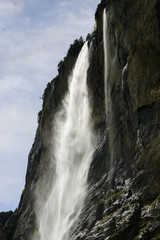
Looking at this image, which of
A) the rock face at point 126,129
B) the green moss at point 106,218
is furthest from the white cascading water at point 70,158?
the green moss at point 106,218

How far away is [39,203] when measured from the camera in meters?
38.6

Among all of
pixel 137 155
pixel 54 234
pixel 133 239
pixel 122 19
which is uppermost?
pixel 122 19

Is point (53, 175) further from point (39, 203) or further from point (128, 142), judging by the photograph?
point (128, 142)

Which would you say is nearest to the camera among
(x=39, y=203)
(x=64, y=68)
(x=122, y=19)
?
(x=122, y=19)

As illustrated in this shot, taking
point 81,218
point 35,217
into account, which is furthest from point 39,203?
point 81,218

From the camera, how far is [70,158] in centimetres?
3406

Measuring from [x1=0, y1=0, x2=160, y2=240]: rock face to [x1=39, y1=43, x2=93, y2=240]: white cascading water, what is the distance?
140 cm

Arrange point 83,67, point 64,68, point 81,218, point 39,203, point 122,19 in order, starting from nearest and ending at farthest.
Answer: point 81,218 → point 122,19 → point 83,67 → point 39,203 → point 64,68

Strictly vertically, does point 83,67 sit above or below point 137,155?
above

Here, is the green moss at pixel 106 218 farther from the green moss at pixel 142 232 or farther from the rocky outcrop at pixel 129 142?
the green moss at pixel 142 232

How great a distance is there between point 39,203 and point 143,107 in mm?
18641

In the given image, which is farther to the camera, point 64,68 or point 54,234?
point 64,68

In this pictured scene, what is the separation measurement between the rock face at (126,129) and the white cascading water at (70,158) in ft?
4.58

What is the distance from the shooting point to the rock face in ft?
71.0
